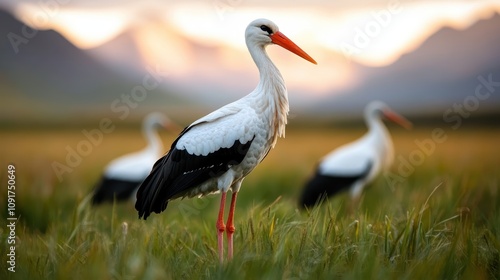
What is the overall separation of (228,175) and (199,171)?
218 millimetres

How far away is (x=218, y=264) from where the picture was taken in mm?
4211

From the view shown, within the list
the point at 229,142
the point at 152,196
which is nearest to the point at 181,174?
the point at 152,196

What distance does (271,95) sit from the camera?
→ 4.91m

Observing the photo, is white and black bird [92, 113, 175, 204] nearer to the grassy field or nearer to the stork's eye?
the grassy field

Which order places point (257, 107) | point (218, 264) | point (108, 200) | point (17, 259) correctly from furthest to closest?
point (108, 200)
point (257, 107)
point (17, 259)
point (218, 264)

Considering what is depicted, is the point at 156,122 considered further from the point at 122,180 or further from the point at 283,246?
the point at 283,246

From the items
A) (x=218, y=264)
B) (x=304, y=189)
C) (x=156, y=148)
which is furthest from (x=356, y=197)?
(x=218, y=264)

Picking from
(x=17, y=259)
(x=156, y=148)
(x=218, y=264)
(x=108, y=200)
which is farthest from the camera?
(x=156, y=148)

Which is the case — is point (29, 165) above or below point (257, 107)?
below

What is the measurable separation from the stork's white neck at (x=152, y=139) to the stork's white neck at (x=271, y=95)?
18.0 feet

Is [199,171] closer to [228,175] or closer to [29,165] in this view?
[228,175]

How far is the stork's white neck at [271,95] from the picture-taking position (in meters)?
4.86

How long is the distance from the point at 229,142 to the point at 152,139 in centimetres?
582

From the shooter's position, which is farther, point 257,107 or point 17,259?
point 257,107
